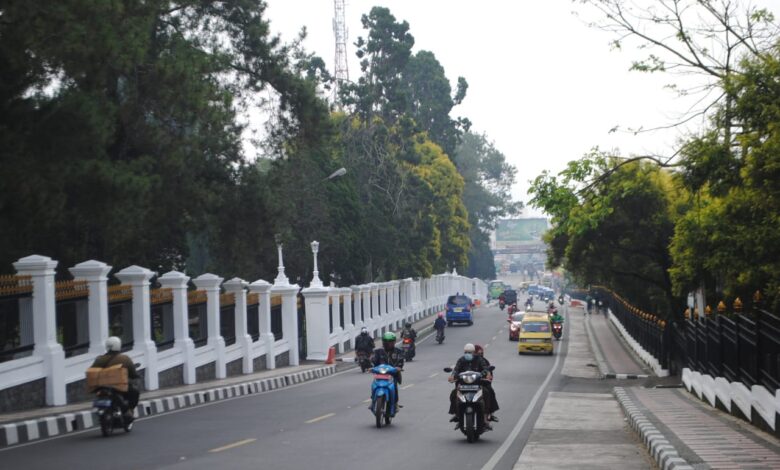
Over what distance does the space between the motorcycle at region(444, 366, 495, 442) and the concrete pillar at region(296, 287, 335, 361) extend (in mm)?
30188

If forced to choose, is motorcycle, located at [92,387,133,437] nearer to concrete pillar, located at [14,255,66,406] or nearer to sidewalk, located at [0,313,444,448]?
sidewalk, located at [0,313,444,448]

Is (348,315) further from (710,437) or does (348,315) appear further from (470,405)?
(710,437)

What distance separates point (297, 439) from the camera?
51.0ft

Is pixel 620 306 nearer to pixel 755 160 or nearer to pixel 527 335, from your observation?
pixel 527 335

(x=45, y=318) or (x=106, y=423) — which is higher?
(x=45, y=318)

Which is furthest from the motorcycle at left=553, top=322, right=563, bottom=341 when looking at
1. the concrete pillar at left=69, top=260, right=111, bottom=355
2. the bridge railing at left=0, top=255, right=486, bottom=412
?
the concrete pillar at left=69, top=260, right=111, bottom=355

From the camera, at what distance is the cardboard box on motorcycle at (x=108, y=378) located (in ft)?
53.4

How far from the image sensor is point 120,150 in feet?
98.9

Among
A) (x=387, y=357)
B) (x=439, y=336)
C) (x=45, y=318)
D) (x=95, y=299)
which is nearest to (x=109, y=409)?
(x=45, y=318)

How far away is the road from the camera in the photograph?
1310cm

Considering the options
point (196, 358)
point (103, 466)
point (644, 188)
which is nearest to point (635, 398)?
point (196, 358)

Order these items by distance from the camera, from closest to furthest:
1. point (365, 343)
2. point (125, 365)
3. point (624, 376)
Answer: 1. point (125, 365)
2. point (365, 343)
3. point (624, 376)

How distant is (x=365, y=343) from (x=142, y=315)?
46.1ft

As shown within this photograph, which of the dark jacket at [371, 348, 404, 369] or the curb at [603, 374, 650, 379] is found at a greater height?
the dark jacket at [371, 348, 404, 369]
